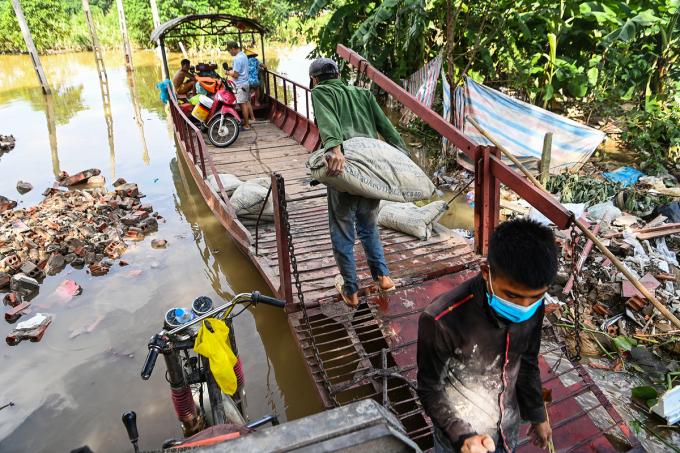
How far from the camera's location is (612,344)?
396 cm

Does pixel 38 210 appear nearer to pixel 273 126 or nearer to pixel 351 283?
pixel 273 126

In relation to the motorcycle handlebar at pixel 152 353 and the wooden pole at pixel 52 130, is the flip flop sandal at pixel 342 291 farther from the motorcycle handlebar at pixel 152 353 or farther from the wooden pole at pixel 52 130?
the wooden pole at pixel 52 130

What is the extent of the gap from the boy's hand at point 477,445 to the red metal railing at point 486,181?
5.01ft

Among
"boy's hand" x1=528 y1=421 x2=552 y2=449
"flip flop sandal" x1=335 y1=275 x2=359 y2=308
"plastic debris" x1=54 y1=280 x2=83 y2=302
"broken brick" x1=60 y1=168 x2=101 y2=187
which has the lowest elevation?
"plastic debris" x1=54 y1=280 x2=83 y2=302

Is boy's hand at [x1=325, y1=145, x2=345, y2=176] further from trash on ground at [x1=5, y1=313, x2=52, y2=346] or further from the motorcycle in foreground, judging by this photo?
trash on ground at [x1=5, y1=313, x2=52, y2=346]

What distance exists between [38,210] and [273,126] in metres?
4.21

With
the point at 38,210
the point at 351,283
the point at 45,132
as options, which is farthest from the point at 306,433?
the point at 45,132

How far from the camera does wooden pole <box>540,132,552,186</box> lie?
6.56m

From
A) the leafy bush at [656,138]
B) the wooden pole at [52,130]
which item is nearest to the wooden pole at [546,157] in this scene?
the leafy bush at [656,138]

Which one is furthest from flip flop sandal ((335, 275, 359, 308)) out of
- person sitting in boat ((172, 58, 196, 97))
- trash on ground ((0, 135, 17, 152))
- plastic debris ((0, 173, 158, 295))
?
trash on ground ((0, 135, 17, 152))

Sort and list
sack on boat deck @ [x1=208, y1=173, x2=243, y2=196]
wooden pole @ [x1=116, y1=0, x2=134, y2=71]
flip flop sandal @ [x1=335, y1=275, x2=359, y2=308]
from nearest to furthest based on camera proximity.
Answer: flip flop sandal @ [x1=335, y1=275, x2=359, y2=308]
sack on boat deck @ [x1=208, y1=173, x2=243, y2=196]
wooden pole @ [x1=116, y1=0, x2=134, y2=71]

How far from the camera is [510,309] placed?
4.73ft

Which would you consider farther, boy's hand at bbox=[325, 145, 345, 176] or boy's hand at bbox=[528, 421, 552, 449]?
boy's hand at bbox=[325, 145, 345, 176]

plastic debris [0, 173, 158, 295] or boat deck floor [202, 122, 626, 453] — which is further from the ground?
boat deck floor [202, 122, 626, 453]
